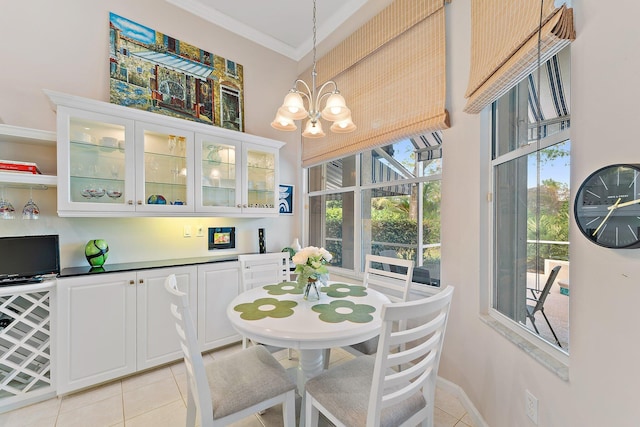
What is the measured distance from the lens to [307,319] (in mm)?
1396

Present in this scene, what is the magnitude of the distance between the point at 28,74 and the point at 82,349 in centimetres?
219

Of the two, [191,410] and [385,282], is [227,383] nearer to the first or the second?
[191,410]

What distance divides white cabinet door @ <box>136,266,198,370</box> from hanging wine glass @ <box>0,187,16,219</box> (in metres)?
0.97

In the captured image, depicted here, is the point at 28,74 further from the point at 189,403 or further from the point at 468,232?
the point at 468,232

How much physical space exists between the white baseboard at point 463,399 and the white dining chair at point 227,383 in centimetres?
120

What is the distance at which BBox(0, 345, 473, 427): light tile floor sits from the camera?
5.55 ft

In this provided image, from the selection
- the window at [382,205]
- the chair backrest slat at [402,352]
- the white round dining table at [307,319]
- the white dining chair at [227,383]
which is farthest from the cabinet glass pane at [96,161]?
the chair backrest slat at [402,352]

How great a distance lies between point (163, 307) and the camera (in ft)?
7.47

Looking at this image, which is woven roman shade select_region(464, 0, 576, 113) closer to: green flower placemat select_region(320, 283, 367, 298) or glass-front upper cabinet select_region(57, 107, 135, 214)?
green flower placemat select_region(320, 283, 367, 298)

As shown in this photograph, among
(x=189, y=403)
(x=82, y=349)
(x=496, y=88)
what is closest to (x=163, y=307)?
(x=82, y=349)

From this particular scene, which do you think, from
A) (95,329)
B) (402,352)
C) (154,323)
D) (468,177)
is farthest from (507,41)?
(95,329)

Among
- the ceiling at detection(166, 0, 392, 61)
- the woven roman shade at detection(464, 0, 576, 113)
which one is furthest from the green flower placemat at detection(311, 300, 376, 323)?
the ceiling at detection(166, 0, 392, 61)

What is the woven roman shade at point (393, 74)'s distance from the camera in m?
2.02

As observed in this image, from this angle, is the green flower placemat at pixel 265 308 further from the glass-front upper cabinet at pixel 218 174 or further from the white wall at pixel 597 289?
the glass-front upper cabinet at pixel 218 174
